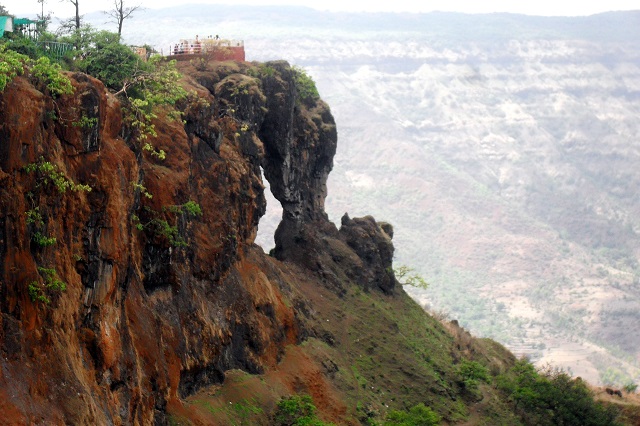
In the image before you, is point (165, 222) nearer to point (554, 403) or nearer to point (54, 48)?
point (54, 48)

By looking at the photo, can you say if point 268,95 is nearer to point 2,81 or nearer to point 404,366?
point 404,366

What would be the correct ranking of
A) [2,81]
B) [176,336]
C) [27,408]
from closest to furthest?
[27,408] → [2,81] → [176,336]

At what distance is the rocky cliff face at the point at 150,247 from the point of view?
32.6m

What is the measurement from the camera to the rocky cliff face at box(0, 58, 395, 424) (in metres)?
32.6

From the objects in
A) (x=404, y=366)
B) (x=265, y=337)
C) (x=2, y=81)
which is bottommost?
(x=404, y=366)

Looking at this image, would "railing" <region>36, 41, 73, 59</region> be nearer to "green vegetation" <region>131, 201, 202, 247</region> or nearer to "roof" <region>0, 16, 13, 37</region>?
"roof" <region>0, 16, 13, 37</region>

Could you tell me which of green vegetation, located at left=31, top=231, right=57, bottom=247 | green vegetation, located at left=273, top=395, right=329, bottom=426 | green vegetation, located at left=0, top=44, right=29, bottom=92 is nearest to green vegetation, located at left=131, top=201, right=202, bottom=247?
green vegetation, located at left=273, top=395, right=329, bottom=426

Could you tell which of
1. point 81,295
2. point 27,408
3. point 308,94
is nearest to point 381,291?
point 308,94

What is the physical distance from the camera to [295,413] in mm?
50438

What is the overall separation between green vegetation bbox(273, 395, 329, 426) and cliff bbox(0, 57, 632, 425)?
571 millimetres

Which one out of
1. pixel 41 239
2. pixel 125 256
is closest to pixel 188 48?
pixel 125 256

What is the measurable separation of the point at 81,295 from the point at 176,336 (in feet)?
31.5

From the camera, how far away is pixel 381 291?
72812 millimetres

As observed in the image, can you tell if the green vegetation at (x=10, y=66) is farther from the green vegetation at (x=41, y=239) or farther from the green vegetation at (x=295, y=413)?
the green vegetation at (x=295, y=413)
